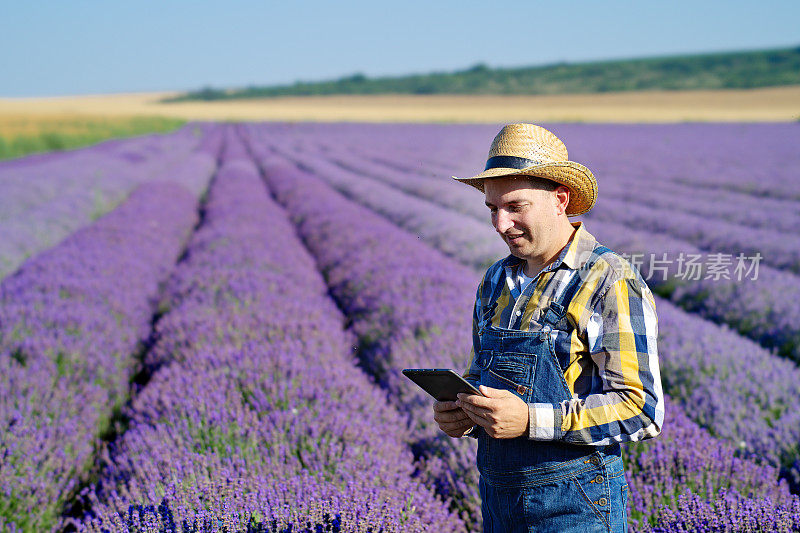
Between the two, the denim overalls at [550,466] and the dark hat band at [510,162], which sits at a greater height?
the dark hat band at [510,162]

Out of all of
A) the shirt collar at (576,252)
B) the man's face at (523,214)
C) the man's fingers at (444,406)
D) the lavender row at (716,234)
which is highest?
the man's face at (523,214)

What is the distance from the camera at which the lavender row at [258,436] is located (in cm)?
179

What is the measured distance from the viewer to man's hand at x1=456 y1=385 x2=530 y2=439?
114 centimetres

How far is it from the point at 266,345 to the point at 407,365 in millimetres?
823

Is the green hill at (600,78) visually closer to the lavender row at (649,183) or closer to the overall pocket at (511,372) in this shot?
the lavender row at (649,183)

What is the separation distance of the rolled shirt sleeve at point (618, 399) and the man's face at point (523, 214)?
204mm

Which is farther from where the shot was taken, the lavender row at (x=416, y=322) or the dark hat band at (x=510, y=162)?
the lavender row at (x=416, y=322)

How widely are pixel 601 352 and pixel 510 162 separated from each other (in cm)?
44

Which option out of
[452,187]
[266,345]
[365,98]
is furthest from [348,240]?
[365,98]

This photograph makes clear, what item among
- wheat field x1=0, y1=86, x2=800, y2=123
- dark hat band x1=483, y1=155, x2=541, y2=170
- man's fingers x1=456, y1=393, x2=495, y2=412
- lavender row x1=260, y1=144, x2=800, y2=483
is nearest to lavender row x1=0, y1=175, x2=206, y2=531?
man's fingers x1=456, y1=393, x2=495, y2=412

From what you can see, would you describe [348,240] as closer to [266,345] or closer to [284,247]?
[284,247]

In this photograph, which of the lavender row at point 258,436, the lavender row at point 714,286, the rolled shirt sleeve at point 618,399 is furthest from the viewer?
the lavender row at point 714,286

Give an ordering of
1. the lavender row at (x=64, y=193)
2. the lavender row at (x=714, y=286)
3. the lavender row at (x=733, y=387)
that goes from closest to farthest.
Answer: the lavender row at (x=733, y=387) → the lavender row at (x=714, y=286) → the lavender row at (x=64, y=193)

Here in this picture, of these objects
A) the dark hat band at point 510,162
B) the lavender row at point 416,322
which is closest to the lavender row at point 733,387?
the lavender row at point 416,322
